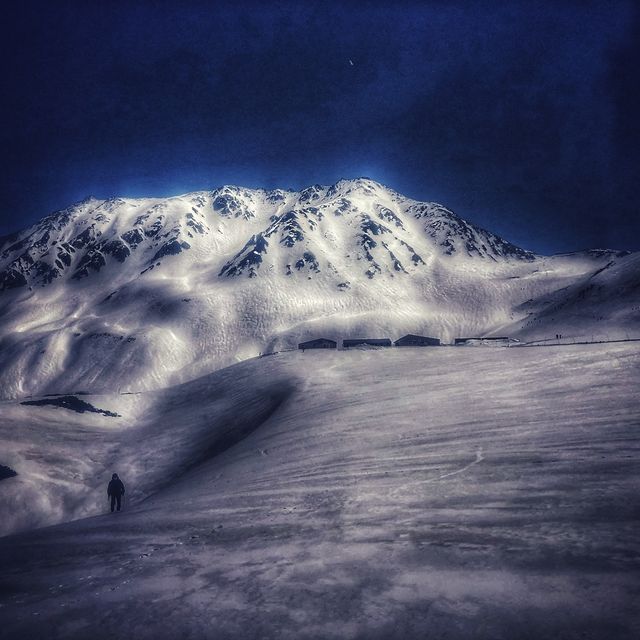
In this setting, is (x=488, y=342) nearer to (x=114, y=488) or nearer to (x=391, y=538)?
(x=114, y=488)

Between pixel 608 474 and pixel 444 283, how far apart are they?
6337 inches

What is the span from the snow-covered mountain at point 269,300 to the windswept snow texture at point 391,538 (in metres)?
67.4

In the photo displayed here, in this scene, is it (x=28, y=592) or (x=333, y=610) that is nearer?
(x=333, y=610)

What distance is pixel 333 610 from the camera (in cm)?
354

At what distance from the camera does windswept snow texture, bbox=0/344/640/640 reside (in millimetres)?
3381

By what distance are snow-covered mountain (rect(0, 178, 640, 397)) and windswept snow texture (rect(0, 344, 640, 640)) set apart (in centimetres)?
6740

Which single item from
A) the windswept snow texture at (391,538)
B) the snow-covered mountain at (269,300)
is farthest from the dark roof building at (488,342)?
the windswept snow texture at (391,538)

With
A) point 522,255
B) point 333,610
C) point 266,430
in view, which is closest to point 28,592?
point 333,610

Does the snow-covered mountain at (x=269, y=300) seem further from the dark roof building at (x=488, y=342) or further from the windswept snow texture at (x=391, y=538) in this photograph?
the windswept snow texture at (x=391, y=538)

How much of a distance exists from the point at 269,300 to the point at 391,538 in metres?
144

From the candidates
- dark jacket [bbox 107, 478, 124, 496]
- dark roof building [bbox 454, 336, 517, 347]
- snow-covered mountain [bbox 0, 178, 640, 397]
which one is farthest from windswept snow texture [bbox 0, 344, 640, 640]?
snow-covered mountain [bbox 0, 178, 640, 397]

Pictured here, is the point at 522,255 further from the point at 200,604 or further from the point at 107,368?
the point at 200,604

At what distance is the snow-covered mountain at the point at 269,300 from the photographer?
4252 inches

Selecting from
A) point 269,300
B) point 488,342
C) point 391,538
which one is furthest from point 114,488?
point 269,300
